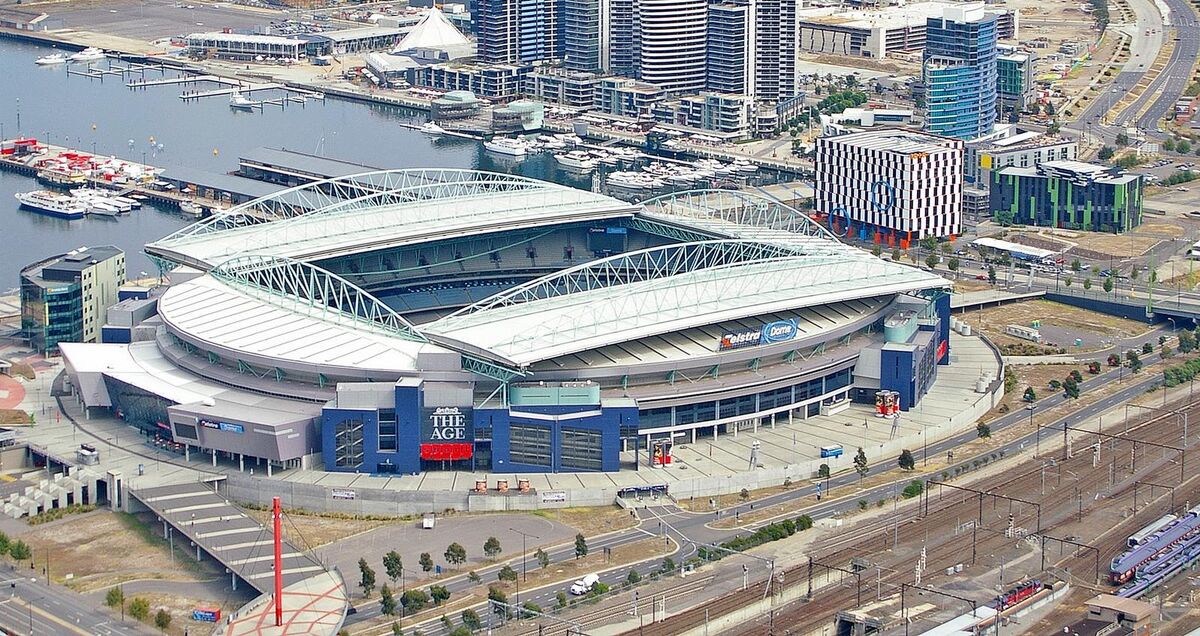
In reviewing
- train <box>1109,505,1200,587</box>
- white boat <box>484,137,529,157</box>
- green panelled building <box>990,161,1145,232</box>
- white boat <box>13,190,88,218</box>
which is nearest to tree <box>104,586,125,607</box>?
train <box>1109,505,1200,587</box>

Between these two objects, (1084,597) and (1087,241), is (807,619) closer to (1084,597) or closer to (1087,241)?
(1084,597)

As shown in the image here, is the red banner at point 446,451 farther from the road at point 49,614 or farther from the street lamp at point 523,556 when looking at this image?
the road at point 49,614

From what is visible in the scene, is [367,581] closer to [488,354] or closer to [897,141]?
[488,354]

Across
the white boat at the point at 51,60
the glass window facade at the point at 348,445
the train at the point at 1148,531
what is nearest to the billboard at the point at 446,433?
the glass window facade at the point at 348,445

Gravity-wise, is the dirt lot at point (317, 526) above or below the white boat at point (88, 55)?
below

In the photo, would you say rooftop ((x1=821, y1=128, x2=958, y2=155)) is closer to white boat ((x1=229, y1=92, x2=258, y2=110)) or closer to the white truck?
white boat ((x1=229, y1=92, x2=258, y2=110))

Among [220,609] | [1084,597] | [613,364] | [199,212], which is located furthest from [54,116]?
[1084,597]
